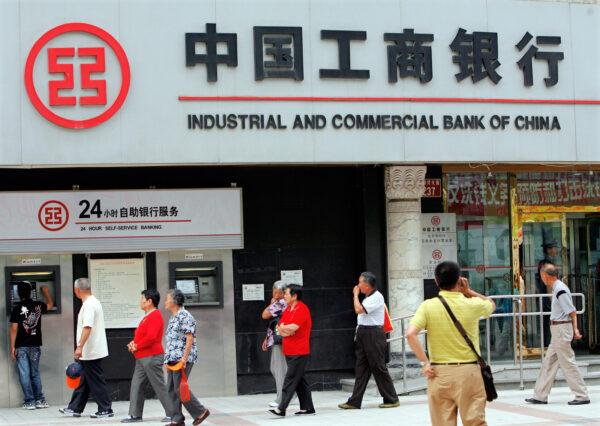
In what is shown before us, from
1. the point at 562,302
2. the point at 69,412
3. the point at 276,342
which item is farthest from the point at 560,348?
Result: the point at 69,412

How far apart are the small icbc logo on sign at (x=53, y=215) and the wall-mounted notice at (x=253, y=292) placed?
281 cm

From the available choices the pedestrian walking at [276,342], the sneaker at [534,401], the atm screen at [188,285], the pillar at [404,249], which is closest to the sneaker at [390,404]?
the pedestrian walking at [276,342]

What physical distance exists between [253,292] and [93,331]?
300cm

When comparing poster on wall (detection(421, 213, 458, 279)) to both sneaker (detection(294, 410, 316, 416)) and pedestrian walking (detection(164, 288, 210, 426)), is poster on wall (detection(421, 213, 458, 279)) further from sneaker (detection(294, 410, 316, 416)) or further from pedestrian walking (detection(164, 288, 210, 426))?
pedestrian walking (detection(164, 288, 210, 426))

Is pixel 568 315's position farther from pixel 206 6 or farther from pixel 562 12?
pixel 206 6

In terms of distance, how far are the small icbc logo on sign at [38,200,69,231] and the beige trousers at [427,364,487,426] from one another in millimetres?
8278

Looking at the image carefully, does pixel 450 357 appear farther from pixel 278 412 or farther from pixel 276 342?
pixel 276 342

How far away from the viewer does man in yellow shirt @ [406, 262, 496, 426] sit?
826cm

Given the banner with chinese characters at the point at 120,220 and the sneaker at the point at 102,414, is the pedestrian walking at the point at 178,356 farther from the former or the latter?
the banner with chinese characters at the point at 120,220

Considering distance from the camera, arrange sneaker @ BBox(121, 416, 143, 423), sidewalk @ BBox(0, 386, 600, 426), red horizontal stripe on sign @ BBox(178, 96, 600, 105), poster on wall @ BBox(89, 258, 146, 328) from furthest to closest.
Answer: poster on wall @ BBox(89, 258, 146, 328) → red horizontal stripe on sign @ BBox(178, 96, 600, 105) → sneaker @ BBox(121, 416, 143, 423) → sidewalk @ BBox(0, 386, 600, 426)

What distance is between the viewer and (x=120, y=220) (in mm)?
15445

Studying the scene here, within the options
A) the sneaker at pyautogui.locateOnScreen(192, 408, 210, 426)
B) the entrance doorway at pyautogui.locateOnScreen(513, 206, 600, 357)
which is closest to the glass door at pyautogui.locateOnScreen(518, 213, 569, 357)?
the entrance doorway at pyautogui.locateOnScreen(513, 206, 600, 357)

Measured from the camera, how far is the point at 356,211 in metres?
16.6

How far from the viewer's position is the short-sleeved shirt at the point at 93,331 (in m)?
13.8
